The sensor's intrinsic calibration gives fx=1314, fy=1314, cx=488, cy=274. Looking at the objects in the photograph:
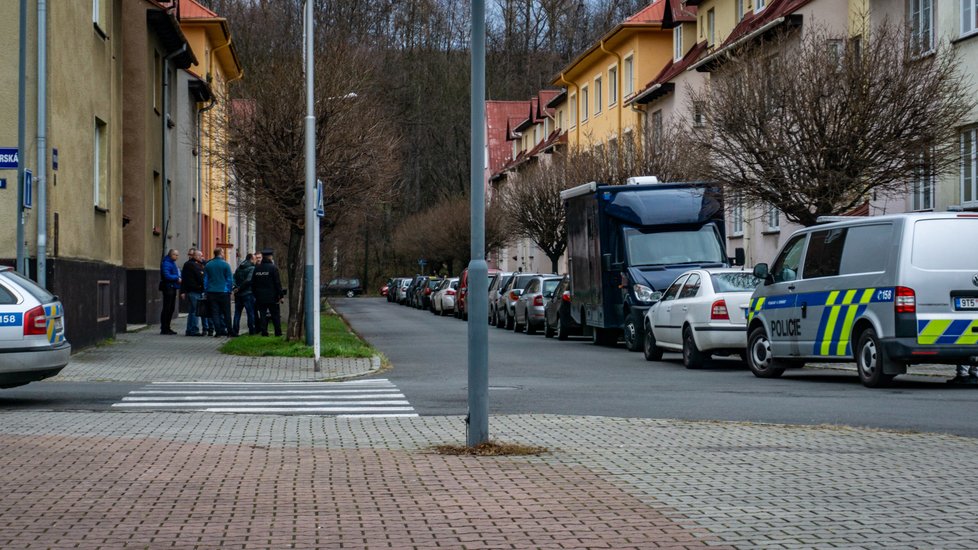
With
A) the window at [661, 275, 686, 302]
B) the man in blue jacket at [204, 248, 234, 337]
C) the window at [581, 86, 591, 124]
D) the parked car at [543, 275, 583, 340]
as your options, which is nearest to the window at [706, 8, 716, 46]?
the parked car at [543, 275, 583, 340]

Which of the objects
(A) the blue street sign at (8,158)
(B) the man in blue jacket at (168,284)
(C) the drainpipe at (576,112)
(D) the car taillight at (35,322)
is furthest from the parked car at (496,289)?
(D) the car taillight at (35,322)

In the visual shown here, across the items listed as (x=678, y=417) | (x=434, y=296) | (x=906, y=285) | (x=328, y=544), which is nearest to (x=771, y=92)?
(x=906, y=285)

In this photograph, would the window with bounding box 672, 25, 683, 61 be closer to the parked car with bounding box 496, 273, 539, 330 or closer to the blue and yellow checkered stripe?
the parked car with bounding box 496, 273, 539, 330

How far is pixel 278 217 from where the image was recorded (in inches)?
1009

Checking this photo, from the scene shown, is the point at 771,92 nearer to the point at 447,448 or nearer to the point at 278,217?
the point at 278,217

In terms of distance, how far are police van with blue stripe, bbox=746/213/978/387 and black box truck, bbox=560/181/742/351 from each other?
7501mm

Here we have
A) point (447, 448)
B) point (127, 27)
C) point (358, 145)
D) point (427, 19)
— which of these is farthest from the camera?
point (427, 19)

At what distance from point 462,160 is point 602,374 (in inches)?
2393

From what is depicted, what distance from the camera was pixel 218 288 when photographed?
27125mm

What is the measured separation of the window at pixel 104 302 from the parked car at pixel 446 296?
2434 centimetres

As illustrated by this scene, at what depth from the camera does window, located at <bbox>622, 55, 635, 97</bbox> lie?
154 feet

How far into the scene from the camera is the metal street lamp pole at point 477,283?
924 cm

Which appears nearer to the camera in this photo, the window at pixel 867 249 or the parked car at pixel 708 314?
the window at pixel 867 249

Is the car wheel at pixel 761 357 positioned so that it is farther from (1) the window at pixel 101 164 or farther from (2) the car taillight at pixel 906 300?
(1) the window at pixel 101 164
